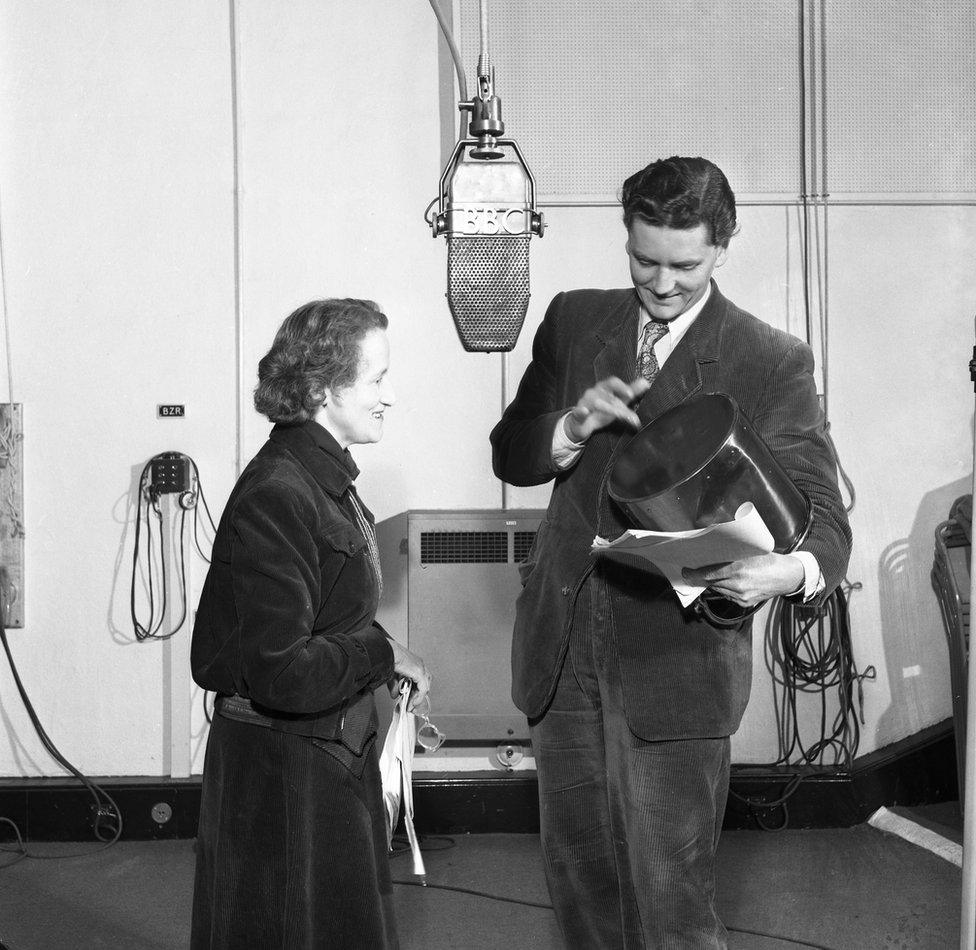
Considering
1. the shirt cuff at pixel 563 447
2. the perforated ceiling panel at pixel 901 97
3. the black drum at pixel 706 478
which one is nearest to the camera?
the black drum at pixel 706 478

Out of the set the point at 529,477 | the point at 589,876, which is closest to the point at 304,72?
the point at 529,477

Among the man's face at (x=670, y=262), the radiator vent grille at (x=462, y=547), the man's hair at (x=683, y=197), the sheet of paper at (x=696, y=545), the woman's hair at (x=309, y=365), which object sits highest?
the man's hair at (x=683, y=197)

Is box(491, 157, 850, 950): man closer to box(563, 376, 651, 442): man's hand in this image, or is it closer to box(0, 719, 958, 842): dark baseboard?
box(563, 376, 651, 442): man's hand

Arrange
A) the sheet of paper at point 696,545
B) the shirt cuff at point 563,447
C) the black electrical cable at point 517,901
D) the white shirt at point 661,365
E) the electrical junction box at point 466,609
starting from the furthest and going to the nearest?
the electrical junction box at point 466,609
the black electrical cable at point 517,901
the shirt cuff at point 563,447
the white shirt at point 661,365
the sheet of paper at point 696,545

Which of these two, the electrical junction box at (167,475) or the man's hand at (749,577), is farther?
the electrical junction box at (167,475)

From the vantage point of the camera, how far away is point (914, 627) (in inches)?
167

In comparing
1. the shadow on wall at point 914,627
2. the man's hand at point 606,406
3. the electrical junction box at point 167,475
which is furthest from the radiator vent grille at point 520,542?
the man's hand at point 606,406

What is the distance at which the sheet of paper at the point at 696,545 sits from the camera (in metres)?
1.60

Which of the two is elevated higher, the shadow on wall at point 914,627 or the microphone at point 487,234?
the microphone at point 487,234

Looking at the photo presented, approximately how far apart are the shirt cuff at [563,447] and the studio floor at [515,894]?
1770mm

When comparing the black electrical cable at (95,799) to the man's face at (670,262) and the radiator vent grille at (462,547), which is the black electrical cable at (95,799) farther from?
the man's face at (670,262)

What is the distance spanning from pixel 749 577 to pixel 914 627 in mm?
2832

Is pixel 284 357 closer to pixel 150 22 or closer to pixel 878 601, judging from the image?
pixel 150 22

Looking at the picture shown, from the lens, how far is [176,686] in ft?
13.6
